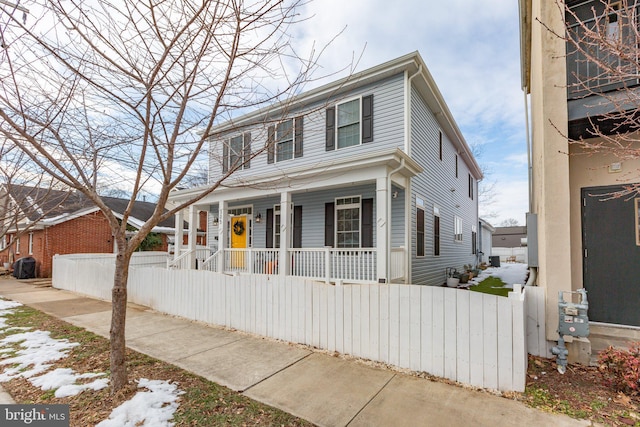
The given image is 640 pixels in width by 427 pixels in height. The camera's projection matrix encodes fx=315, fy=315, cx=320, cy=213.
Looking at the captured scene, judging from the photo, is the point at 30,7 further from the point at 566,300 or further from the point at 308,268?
the point at 566,300

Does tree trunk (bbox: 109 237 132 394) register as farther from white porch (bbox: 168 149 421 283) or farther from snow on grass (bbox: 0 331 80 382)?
white porch (bbox: 168 149 421 283)

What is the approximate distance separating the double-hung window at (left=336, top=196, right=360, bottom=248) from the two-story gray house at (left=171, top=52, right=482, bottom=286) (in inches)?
1.2

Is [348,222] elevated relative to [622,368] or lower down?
elevated

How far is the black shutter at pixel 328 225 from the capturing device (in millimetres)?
9398

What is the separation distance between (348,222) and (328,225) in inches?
25.5

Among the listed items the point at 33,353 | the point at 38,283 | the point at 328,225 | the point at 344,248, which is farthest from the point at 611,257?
the point at 38,283

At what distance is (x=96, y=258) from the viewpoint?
1380cm

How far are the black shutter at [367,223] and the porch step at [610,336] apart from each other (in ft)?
16.0

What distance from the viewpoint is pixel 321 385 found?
3824mm

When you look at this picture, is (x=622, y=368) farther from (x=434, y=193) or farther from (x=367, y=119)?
(x=434, y=193)

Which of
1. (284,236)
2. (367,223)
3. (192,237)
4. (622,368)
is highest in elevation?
(367,223)

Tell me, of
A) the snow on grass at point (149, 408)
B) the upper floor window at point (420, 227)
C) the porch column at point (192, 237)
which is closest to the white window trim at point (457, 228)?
the upper floor window at point (420, 227)

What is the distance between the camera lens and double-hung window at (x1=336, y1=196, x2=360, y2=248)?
905 centimetres

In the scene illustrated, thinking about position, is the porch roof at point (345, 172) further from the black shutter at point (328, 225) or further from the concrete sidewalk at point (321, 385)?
the concrete sidewalk at point (321, 385)
